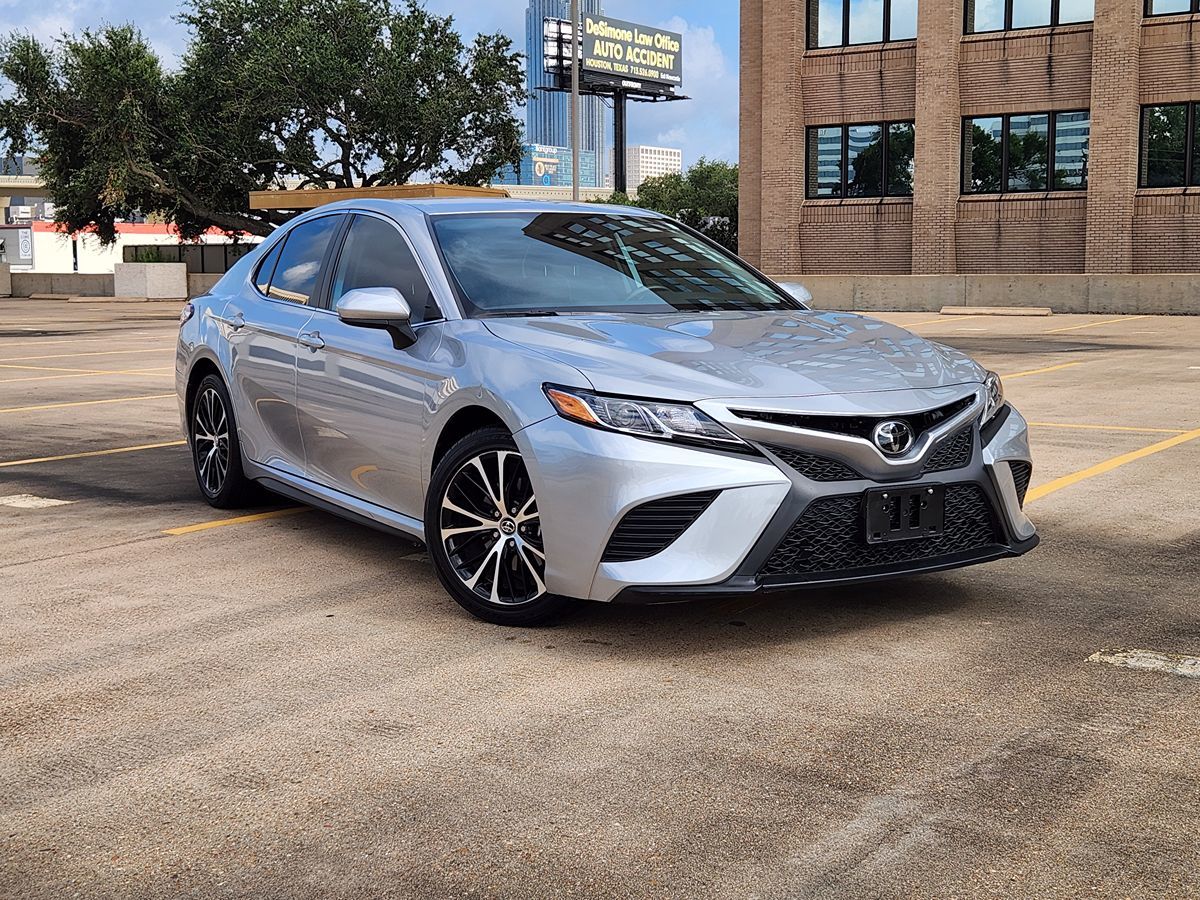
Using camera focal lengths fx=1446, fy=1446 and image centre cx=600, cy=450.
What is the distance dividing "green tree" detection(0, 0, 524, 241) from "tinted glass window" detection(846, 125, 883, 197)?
14.4 metres

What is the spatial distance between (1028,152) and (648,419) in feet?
112

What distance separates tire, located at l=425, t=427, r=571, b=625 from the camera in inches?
203

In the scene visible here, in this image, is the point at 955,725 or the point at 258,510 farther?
the point at 258,510

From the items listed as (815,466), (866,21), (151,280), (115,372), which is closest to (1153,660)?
Answer: (815,466)

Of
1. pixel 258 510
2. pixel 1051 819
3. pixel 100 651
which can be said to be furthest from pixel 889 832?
pixel 258 510

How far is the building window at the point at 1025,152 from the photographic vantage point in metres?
35.4

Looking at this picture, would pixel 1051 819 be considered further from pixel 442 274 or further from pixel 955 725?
pixel 442 274

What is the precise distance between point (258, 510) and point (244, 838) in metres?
4.50

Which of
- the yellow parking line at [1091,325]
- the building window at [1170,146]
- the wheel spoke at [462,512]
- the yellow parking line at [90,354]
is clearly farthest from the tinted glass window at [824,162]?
the wheel spoke at [462,512]

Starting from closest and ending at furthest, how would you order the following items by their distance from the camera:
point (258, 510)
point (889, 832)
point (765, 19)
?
1. point (889, 832)
2. point (258, 510)
3. point (765, 19)

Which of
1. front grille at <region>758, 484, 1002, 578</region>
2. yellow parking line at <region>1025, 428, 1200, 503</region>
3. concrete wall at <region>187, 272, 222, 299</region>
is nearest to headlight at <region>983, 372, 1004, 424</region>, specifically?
front grille at <region>758, 484, 1002, 578</region>

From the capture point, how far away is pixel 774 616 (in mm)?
5430

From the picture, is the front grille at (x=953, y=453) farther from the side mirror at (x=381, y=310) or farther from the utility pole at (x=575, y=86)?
the utility pole at (x=575, y=86)

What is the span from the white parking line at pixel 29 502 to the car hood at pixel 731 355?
3.62m
